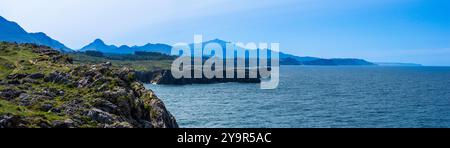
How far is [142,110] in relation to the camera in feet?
228

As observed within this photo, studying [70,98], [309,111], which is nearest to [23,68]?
[70,98]

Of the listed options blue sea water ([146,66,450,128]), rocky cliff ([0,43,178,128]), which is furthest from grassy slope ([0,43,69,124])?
blue sea water ([146,66,450,128])

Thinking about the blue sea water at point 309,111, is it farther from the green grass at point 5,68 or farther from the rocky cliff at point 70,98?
the green grass at point 5,68

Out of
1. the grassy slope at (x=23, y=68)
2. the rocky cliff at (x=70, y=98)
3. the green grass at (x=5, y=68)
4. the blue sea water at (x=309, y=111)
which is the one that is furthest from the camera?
the blue sea water at (x=309, y=111)

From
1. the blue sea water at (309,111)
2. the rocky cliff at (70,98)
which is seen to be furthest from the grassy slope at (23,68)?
the blue sea water at (309,111)

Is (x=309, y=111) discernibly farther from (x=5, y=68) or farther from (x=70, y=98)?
(x=70, y=98)

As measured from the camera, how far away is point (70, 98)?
202 feet

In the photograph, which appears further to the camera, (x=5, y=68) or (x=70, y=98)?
(x=5, y=68)

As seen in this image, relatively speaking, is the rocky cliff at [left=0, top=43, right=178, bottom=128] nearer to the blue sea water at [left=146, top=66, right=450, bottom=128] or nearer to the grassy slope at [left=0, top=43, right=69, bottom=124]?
the grassy slope at [left=0, top=43, right=69, bottom=124]

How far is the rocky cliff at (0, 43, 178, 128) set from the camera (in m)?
51.9

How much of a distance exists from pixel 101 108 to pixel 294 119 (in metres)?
72.9

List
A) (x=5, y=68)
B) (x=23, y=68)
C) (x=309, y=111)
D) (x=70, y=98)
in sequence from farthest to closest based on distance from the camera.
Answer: (x=309, y=111) < (x=5, y=68) < (x=23, y=68) < (x=70, y=98)

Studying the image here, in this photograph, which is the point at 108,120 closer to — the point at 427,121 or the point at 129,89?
the point at 129,89

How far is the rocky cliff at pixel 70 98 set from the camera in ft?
170
